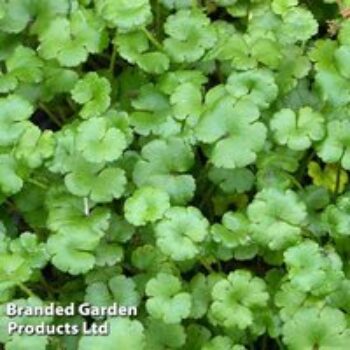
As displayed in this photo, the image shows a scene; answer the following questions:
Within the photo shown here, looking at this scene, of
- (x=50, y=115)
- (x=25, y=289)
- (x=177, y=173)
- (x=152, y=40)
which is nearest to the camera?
(x=25, y=289)

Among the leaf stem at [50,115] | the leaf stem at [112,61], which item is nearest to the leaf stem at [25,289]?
the leaf stem at [50,115]

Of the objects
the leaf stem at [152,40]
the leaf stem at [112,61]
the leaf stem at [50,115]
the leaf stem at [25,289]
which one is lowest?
the leaf stem at [25,289]

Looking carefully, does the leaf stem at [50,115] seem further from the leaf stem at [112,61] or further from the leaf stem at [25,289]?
the leaf stem at [25,289]

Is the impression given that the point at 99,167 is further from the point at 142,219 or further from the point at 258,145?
the point at 258,145

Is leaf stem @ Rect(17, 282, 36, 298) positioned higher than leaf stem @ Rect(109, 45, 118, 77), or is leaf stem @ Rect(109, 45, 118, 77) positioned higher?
leaf stem @ Rect(109, 45, 118, 77)

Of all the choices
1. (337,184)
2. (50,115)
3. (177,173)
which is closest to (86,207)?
(177,173)

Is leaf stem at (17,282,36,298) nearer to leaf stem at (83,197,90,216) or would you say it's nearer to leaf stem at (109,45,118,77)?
leaf stem at (83,197,90,216)

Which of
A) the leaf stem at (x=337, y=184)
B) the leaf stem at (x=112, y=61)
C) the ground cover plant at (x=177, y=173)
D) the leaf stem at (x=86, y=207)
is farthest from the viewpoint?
the leaf stem at (x=112, y=61)

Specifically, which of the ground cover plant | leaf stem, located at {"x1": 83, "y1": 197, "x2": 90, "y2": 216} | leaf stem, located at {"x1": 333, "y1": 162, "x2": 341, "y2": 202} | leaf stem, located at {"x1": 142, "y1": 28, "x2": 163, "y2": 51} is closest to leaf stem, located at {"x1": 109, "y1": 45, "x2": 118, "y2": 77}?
the ground cover plant

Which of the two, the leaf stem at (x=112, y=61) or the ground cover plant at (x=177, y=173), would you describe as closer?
the ground cover plant at (x=177, y=173)

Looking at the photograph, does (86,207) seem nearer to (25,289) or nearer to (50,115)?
(25,289)
